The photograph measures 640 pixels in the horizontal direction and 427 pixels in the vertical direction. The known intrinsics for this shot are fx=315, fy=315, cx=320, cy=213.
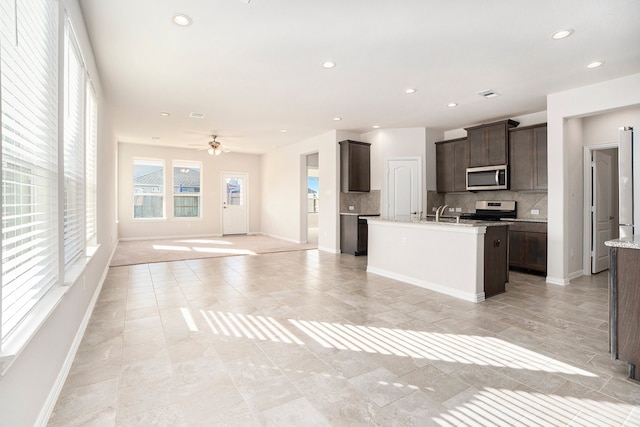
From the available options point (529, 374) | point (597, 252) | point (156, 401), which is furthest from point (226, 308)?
point (597, 252)

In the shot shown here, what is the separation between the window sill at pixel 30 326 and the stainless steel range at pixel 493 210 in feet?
20.3

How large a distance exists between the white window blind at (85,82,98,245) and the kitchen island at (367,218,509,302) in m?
3.84

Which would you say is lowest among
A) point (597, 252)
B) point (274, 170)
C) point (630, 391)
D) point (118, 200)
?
point (630, 391)

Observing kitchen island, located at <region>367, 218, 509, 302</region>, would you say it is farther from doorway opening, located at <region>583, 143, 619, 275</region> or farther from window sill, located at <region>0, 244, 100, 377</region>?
window sill, located at <region>0, 244, 100, 377</region>

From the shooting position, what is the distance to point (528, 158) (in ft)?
17.2

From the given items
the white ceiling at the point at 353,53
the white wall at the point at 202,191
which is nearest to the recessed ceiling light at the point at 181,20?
the white ceiling at the point at 353,53

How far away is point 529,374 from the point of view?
2.13m

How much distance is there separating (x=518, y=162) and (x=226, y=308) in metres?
5.16

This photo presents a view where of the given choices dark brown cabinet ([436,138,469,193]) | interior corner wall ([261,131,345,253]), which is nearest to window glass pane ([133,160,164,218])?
interior corner wall ([261,131,345,253])

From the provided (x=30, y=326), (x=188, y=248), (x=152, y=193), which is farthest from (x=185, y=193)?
(x=30, y=326)

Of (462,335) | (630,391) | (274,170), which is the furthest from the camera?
(274,170)

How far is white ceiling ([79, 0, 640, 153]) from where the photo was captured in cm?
265

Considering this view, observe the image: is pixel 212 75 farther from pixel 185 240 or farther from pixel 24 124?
pixel 185 240

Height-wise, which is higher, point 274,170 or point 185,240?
point 274,170
